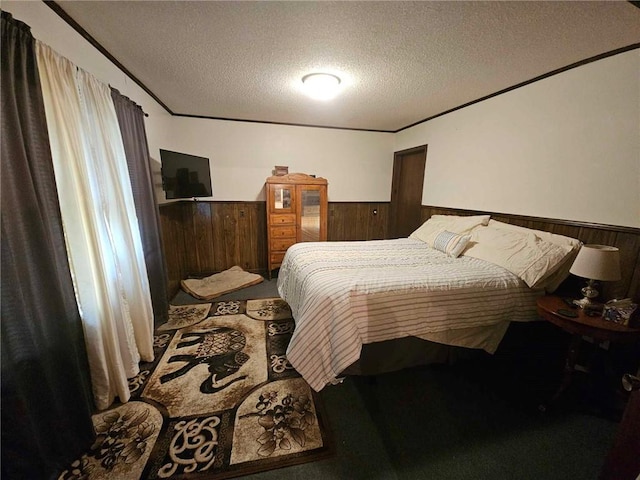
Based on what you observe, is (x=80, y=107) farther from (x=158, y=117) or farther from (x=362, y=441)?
(x=362, y=441)

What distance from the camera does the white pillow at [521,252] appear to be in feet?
5.60

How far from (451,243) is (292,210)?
7.11 feet

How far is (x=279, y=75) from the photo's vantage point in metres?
2.14

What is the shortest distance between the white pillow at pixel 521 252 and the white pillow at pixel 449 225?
0.17 m

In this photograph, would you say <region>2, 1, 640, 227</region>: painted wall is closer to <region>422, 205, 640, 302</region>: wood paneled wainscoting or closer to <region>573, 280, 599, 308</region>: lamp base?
<region>422, 205, 640, 302</region>: wood paneled wainscoting

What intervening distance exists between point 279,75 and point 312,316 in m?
2.07

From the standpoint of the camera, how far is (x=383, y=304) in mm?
1480

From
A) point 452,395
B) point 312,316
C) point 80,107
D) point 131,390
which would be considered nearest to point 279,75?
point 80,107

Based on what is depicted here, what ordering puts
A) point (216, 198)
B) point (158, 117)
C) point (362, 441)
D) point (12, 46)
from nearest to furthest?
point (12, 46) < point (362, 441) < point (158, 117) < point (216, 198)

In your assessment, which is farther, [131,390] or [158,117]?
[158,117]

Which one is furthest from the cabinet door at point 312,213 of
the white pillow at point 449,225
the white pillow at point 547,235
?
the white pillow at point 547,235

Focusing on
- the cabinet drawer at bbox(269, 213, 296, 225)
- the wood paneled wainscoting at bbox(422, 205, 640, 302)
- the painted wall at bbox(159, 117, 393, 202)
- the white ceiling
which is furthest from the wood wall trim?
the cabinet drawer at bbox(269, 213, 296, 225)

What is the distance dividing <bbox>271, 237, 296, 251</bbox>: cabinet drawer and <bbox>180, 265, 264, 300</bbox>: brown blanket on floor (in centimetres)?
51

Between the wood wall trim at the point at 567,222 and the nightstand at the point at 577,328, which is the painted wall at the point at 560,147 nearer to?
the wood wall trim at the point at 567,222
